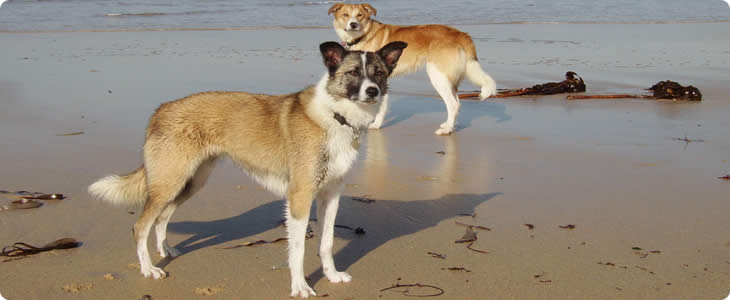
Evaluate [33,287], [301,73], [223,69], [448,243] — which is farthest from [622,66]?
[33,287]

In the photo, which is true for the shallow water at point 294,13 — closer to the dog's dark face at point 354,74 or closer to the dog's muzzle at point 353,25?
the dog's muzzle at point 353,25

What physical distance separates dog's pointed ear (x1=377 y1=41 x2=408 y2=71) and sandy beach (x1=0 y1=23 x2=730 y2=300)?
130 centimetres

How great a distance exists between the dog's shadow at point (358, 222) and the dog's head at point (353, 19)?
4234 mm

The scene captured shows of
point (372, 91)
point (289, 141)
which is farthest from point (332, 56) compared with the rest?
point (289, 141)

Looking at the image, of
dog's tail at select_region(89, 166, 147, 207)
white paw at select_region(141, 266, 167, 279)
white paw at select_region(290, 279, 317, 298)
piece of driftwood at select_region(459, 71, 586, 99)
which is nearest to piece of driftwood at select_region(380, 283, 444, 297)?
white paw at select_region(290, 279, 317, 298)

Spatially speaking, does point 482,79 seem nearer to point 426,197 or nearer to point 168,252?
point 426,197

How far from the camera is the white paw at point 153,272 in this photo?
4.27 m

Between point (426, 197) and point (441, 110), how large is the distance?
4297 millimetres

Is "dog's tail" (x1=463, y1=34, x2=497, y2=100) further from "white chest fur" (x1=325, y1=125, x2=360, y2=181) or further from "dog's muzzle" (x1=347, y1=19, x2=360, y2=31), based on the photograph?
"white chest fur" (x1=325, y1=125, x2=360, y2=181)

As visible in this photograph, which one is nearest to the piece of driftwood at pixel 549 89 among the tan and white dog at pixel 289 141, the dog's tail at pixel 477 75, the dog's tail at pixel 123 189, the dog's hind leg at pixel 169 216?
the dog's tail at pixel 477 75

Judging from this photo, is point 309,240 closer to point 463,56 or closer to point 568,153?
point 568,153

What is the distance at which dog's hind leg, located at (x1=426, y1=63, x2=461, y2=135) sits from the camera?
28.6ft

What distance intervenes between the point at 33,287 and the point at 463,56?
6.53 m

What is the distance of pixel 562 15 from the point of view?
73.9 ft
